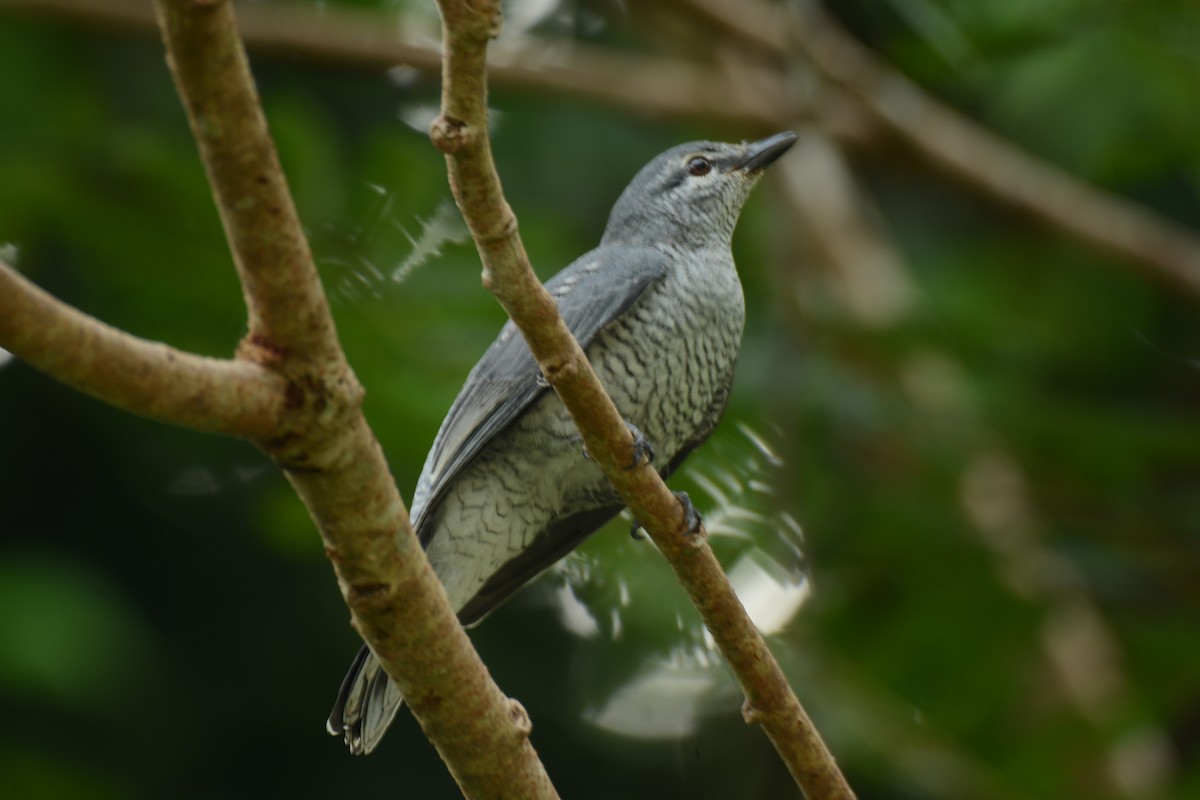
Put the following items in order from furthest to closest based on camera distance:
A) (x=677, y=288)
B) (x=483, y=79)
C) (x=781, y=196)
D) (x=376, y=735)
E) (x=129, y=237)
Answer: (x=781, y=196) → (x=129, y=237) → (x=677, y=288) → (x=376, y=735) → (x=483, y=79)

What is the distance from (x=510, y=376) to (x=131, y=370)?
5.66ft

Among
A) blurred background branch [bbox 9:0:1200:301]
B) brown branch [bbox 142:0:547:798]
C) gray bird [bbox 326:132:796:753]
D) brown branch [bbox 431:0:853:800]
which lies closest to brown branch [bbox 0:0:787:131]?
blurred background branch [bbox 9:0:1200:301]

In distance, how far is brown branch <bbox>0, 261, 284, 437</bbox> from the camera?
1.67 m

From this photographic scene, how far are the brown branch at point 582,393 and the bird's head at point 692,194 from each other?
1561 mm

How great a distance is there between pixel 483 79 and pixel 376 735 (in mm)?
1735

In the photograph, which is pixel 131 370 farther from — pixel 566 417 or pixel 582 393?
pixel 566 417

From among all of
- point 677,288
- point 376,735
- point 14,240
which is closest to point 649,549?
point 677,288

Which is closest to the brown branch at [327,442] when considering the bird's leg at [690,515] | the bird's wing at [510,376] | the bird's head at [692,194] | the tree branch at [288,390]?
the tree branch at [288,390]

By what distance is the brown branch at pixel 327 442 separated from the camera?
68.4 inches

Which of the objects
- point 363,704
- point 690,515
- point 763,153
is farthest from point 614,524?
point 690,515

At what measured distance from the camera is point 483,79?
75.7 inches

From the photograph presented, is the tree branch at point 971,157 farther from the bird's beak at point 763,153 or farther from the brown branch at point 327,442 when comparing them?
the brown branch at point 327,442

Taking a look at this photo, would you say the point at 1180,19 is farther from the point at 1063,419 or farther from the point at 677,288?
the point at 677,288

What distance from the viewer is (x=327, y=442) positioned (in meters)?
2.01
